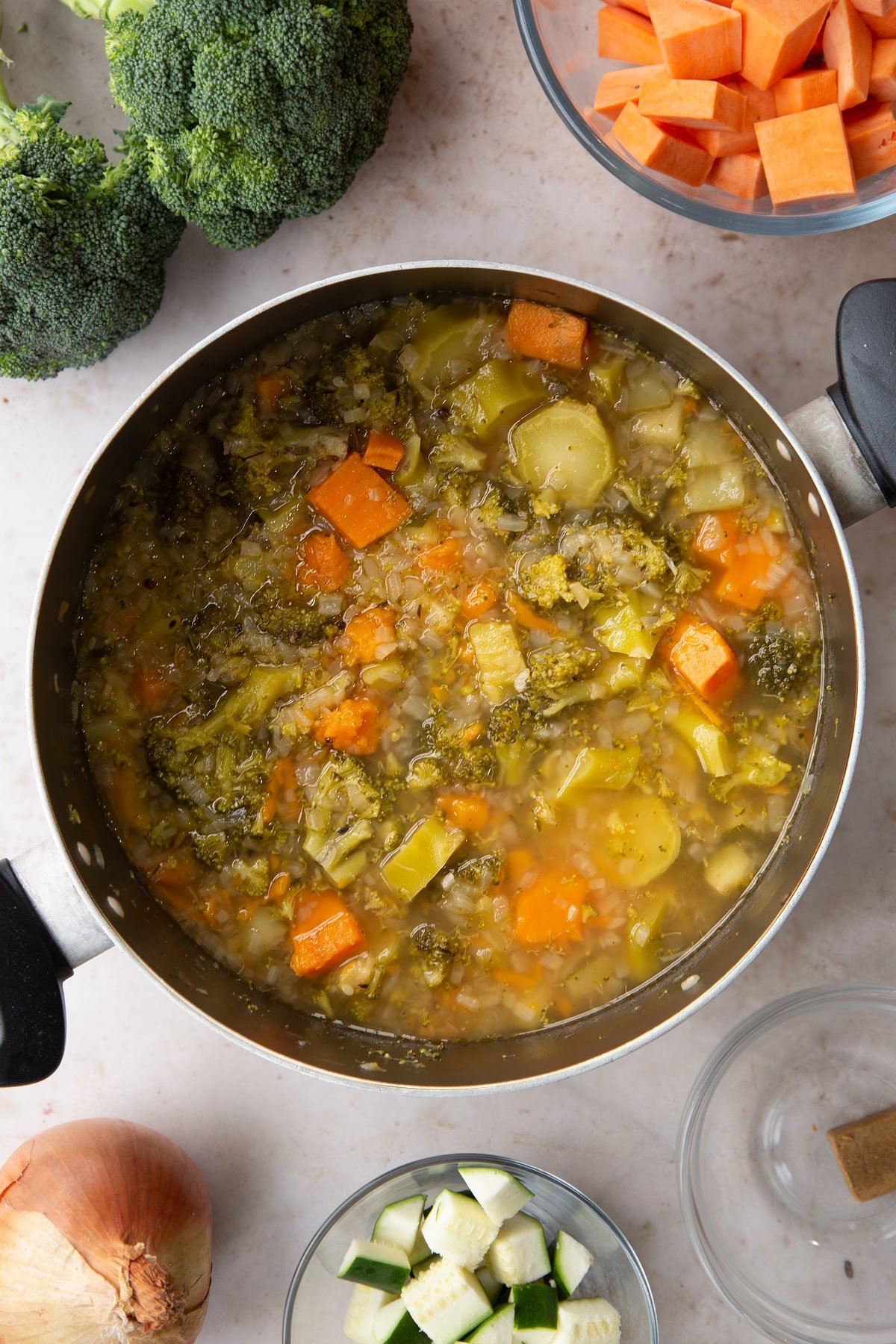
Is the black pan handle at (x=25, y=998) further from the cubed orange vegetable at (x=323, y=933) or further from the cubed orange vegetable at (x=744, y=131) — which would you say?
the cubed orange vegetable at (x=744, y=131)

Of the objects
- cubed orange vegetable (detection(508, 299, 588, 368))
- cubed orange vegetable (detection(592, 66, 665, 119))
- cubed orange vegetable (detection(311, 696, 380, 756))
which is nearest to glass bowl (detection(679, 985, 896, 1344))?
cubed orange vegetable (detection(311, 696, 380, 756))

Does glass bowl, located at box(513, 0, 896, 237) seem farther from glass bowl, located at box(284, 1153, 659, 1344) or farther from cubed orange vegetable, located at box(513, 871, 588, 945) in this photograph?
glass bowl, located at box(284, 1153, 659, 1344)

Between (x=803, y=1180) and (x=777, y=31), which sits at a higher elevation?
(x=777, y=31)

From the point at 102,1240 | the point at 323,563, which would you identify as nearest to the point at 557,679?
the point at 323,563

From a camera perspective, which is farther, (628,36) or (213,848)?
(213,848)

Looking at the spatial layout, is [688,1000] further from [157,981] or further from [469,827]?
[157,981]

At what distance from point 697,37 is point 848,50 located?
0.32 m

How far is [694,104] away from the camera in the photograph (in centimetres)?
225

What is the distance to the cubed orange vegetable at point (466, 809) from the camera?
249 cm

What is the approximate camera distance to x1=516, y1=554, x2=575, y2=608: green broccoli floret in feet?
7.96

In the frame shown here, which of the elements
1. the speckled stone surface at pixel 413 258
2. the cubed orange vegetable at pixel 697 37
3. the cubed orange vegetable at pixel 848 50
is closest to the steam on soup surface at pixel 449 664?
the speckled stone surface at pixel 413 258

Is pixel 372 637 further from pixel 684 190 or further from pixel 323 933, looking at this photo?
pixel 684 190

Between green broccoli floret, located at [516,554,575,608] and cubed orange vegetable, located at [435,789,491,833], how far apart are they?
1.55ft

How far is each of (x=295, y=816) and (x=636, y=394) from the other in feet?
4.13
